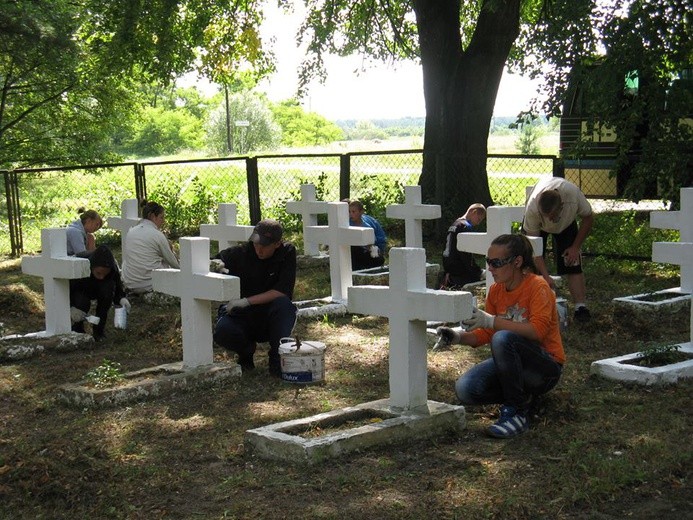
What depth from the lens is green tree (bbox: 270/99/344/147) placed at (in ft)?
170

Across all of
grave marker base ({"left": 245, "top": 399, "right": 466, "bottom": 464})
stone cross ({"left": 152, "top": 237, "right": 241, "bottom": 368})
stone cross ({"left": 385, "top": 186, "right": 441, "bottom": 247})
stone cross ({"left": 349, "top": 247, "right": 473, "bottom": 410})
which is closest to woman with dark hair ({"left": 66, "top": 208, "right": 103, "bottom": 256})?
stone cross ({"left": 152, "top": 237, "right": 241, "bottom": 368})

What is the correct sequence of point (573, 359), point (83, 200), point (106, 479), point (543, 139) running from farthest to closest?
point (543, 139) < point (83, 200) < point (573, 359) < point (106, 479)

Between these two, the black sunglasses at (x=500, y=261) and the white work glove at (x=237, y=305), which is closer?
the black sunglasses at (x=500, y=261)

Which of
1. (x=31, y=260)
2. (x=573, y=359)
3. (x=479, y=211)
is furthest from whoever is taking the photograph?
(x=479, y=211)

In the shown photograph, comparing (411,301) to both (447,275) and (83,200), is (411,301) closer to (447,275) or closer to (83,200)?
(447,275)

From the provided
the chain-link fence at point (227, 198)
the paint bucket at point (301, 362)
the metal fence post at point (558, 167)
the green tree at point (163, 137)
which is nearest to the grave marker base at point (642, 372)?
the paint bucket at point (301, 362)


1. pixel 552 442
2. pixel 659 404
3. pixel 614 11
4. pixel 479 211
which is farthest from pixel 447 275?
pixel 552 442

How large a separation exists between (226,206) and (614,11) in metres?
4.85

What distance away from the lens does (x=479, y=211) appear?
1038 cm

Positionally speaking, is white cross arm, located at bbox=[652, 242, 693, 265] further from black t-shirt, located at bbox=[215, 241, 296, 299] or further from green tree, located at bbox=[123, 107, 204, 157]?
green tree, located at bbox=[123, 107, 204, 157]

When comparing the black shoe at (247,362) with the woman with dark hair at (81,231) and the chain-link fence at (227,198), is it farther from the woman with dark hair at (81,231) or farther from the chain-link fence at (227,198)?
the chain-link fence at (227,198)

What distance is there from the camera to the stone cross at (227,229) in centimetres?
1070

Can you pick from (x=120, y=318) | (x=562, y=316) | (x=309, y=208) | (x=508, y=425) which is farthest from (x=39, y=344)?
(x=309, y=208)

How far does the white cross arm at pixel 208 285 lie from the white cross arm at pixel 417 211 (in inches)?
191
